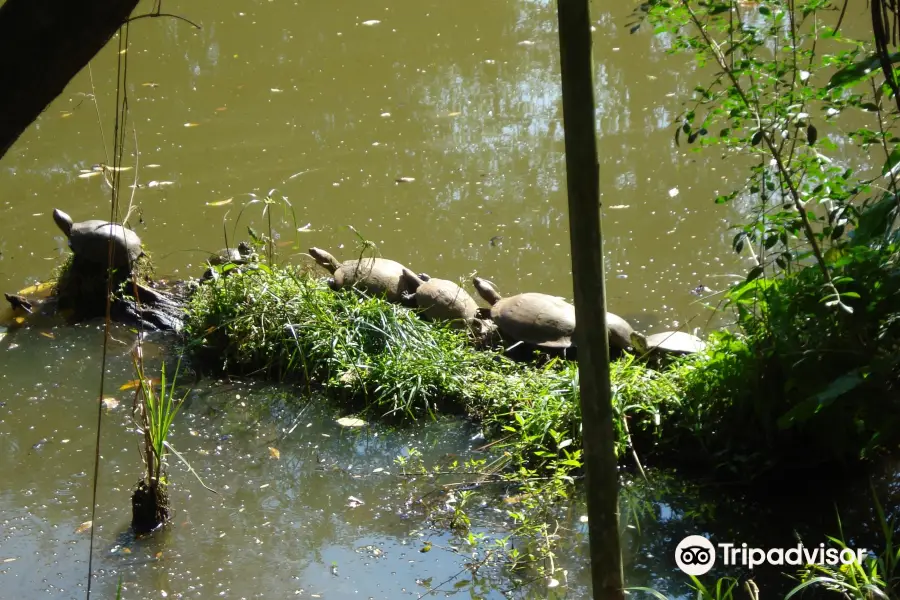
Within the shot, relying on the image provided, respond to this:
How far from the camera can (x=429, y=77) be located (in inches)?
305

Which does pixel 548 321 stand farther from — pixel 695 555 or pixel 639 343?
pixel 695 555

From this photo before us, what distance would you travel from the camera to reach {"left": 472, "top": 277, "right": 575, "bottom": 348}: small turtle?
407 centimetres

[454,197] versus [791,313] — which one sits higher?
[454,197]

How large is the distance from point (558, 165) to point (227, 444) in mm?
3582

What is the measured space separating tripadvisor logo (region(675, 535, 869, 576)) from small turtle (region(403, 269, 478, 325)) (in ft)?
5.90

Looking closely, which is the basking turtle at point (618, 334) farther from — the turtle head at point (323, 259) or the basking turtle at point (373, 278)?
the turtle head at point (323, 259)

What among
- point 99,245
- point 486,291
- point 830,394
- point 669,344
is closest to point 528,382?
point 669,344

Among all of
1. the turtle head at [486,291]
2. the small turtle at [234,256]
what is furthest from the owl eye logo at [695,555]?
the small turtle at [234,256]

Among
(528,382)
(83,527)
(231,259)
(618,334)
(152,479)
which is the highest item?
(231,259)

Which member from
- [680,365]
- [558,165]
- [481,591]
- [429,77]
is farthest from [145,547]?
[429,77]

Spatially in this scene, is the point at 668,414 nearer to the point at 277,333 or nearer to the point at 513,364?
the point at 513,364

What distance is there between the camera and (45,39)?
124 cm

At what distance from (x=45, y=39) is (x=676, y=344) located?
3118 mm

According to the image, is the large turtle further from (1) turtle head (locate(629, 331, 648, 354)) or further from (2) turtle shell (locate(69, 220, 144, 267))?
(2) turtle shell (locate(69, 220, 144, 267))
